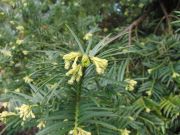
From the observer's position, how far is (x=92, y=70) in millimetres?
819

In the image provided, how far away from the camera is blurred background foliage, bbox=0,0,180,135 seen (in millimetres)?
818

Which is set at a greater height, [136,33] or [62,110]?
[136,33]

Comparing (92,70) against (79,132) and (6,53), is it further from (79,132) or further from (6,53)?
(6,53)

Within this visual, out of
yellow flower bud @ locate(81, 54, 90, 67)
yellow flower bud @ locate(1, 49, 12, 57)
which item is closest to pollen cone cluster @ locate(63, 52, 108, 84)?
yellow flower bud @ locate(81, 54, 90, 67)

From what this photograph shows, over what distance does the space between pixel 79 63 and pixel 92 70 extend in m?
0.09

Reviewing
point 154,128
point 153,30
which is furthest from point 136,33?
point 154,128

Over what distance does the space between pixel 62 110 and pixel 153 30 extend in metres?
1.04

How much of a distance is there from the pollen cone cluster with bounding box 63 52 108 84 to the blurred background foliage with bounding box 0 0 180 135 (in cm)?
6

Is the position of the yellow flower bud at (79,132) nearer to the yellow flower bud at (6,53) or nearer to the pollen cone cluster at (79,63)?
the pollen cone cluster at (79,63)

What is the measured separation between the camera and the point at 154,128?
112 centimetres

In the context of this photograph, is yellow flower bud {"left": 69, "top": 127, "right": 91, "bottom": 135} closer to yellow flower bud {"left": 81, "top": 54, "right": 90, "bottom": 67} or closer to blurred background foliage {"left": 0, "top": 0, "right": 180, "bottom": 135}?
blurred background foliage {"left": 0, "top": 0, "right": 180, "bottom": 135}

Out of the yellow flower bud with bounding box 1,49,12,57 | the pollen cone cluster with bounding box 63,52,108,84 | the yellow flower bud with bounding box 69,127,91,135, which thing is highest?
the yellow flower bud with bounding box 1,49,12,57

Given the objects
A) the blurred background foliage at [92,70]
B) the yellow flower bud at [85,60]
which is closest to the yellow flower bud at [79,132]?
the blurred background foliage at [92,70]

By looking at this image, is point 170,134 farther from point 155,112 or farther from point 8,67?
point 8,67
